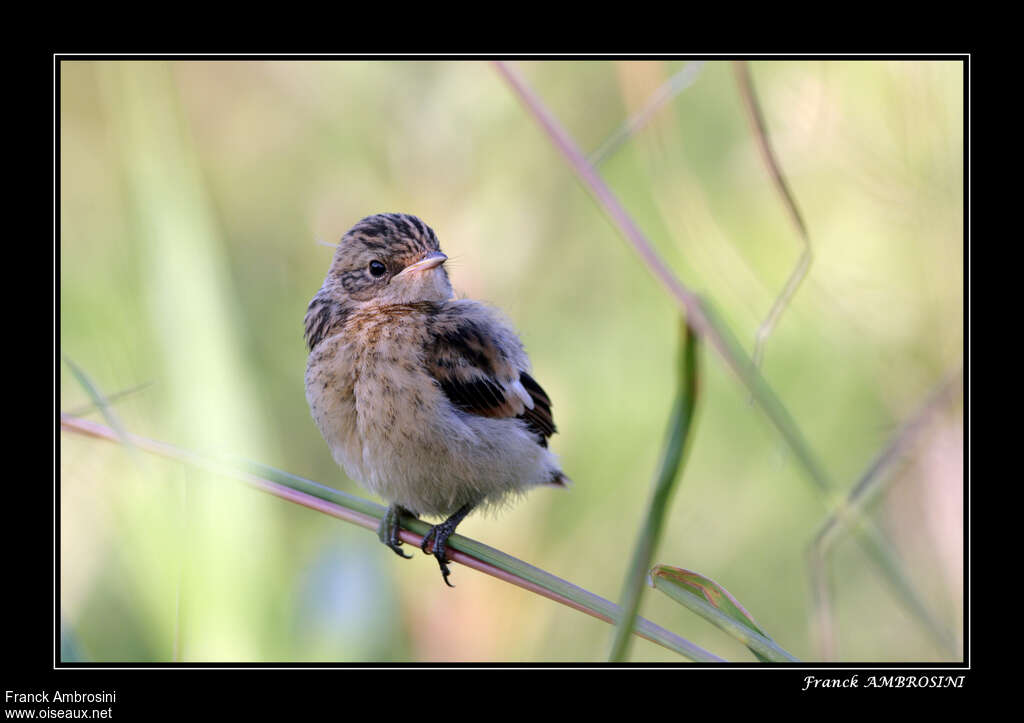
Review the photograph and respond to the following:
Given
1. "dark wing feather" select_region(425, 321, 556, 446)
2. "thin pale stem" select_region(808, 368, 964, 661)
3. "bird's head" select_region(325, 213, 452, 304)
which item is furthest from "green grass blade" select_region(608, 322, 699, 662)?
"bird's head" select_region(325, 213, 452, 304)

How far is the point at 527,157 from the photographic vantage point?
398 centimetres

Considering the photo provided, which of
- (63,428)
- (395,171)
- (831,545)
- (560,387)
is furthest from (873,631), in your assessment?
(63,428)

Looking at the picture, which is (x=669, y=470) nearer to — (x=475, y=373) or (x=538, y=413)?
(x=475, y=373)

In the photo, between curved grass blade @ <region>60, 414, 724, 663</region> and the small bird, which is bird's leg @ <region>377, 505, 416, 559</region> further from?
curved grass blade @ <region>60, 414, 724, 663</region>

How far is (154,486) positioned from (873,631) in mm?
3065

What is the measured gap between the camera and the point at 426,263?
9.94ft

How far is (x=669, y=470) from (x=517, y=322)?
238 cm

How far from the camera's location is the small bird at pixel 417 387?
2.87 meters

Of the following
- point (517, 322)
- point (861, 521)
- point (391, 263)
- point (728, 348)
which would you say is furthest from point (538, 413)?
point (728, 348)

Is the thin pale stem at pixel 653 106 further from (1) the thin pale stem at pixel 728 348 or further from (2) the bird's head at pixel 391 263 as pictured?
(2) the bird's head at pixel 391 263

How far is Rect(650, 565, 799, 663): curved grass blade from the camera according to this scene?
1941mm

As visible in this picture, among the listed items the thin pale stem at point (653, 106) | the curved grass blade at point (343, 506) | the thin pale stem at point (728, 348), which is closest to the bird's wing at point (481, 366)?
the curved grass blade at point (343, 506)
